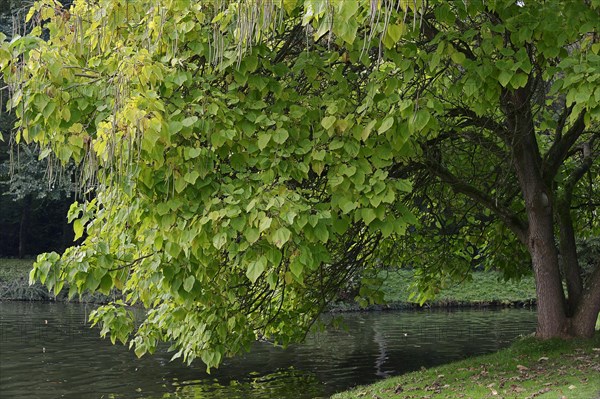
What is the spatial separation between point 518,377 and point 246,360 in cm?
1145

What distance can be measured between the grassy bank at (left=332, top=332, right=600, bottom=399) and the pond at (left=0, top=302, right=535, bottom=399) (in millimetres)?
4138

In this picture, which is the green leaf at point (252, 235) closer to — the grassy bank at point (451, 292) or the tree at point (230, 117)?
the tree at point (230, 117)

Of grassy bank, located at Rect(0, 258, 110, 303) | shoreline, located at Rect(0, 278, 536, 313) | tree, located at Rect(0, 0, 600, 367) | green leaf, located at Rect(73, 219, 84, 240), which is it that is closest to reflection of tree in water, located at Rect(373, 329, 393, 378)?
shoreline, located at Rect(0, 278, 536, 313)

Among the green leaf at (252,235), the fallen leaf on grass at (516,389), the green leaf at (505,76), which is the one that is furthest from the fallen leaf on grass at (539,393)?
the green leaf at (252,235)

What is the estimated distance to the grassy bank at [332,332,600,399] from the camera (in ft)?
32.8

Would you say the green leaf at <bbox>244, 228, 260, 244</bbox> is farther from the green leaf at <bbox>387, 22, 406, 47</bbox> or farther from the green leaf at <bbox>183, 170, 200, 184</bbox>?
the green leaf at <bbox>387, 22, 406, 47</bbox>

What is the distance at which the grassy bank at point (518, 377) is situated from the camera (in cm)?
1000

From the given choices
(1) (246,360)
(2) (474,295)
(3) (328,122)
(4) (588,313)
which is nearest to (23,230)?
(2) (474,295)

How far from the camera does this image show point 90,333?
2734cm

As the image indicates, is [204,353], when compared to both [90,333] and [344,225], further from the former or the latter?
[90,333]

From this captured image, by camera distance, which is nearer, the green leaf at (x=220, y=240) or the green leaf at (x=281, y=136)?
the green leaf at (x=220, y=240)

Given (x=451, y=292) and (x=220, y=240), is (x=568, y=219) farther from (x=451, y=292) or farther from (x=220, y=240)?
(x=451, y=292)

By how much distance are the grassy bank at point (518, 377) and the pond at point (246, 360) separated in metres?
4.14

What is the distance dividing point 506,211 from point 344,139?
18.2 feet
